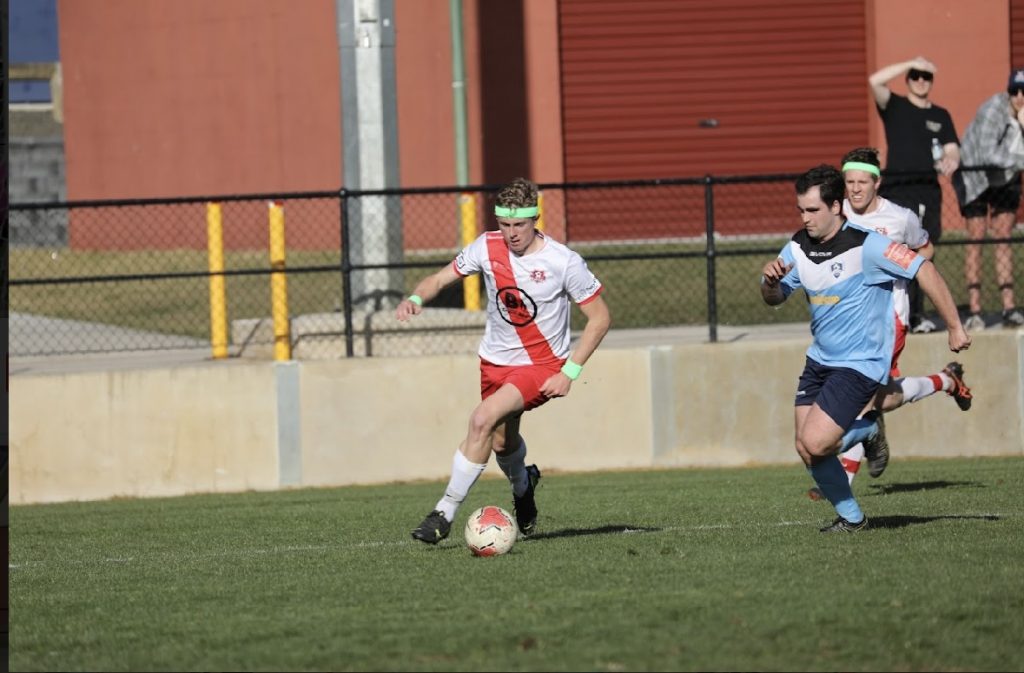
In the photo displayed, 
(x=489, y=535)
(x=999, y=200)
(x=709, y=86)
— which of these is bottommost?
(x=489, y=535)

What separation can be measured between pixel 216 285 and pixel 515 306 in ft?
19.8

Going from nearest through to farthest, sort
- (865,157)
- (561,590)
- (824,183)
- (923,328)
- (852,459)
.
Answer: (561,590) < (824,183) < (865,157) < (852,459) < (923,328)

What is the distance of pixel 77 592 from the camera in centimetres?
819

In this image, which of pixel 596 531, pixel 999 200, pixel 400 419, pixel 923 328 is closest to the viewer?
pixel 596 531

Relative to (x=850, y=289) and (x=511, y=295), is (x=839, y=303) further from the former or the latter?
(x=511, y=295)

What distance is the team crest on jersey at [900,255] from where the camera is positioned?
8938 mm

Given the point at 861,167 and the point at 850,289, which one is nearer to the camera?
the point at 850,289

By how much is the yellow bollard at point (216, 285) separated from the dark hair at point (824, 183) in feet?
22.3

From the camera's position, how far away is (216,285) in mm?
14820

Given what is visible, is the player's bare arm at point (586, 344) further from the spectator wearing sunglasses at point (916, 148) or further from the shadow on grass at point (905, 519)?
the spectator wearing sunglasses at point (916, 148)

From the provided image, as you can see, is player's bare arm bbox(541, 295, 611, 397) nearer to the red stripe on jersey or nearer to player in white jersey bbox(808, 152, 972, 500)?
the red stripe on jersey

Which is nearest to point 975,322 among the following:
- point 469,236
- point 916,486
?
point 916,486

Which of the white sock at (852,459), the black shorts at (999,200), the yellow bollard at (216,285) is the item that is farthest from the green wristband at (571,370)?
the black shorts at (999,200)

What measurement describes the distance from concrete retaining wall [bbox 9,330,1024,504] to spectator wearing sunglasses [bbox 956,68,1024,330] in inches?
29.7
